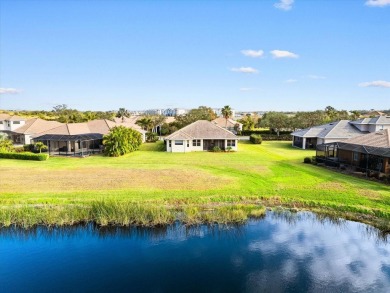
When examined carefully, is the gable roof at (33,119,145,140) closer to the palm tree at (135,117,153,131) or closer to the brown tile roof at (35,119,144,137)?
the brown tile roof at (35,119,144,137)

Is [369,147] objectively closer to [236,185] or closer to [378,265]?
[236,185]

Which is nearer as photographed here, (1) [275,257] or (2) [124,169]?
(1) [275,257]

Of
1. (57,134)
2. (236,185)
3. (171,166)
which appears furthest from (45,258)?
(57,134)

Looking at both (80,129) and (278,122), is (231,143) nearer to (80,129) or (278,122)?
(278,122)

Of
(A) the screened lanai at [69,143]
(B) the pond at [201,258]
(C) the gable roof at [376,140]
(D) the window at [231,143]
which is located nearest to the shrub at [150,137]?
(A) the screened lanai at [69,143]

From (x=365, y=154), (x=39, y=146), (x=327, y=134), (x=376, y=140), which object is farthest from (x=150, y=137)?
(x=376, y=140)

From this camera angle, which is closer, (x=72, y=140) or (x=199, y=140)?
(x=72, y=140)
